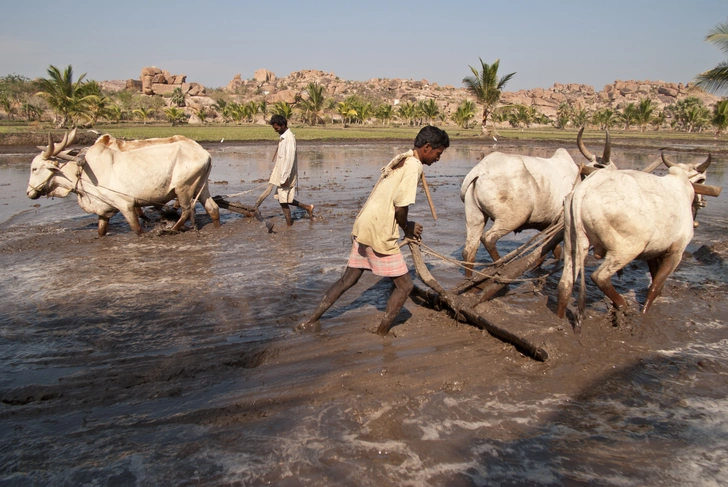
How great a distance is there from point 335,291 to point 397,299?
58 centimetres

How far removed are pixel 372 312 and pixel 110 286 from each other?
3.14 metres

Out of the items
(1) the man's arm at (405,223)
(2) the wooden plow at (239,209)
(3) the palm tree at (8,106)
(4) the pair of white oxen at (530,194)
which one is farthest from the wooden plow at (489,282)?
(3) the palm tree at (8,106)

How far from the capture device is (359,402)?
11.4 ft

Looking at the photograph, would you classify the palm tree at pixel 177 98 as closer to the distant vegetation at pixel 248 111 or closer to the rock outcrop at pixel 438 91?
the distant vegetation at pixel 248 111

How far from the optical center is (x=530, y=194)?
5.74 m

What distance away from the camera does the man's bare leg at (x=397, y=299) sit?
14.4 ft

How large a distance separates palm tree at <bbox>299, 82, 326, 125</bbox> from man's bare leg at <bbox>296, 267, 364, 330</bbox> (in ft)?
180

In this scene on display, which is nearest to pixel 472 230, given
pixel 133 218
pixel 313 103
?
pixel 133 218

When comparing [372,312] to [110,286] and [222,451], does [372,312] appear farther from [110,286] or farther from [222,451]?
[110,286]

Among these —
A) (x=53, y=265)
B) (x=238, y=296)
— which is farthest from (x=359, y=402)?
(x=53, y=265)

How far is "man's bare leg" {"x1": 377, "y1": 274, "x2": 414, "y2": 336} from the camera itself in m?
4.39

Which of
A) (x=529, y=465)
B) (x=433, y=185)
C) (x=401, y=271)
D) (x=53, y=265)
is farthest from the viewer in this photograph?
(x=433, y=185)

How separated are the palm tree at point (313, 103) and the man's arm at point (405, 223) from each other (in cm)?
5482

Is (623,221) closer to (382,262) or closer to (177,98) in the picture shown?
(382,262)
